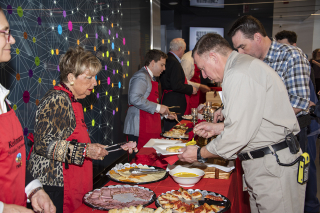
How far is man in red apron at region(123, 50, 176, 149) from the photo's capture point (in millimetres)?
3454

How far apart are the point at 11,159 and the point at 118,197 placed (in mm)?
569

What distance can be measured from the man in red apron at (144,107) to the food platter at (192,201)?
200 cm

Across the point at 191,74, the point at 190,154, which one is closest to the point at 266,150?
the point at 190,154

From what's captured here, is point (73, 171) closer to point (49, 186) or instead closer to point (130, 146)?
point (49, 186)

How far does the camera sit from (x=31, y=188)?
132 centimetres

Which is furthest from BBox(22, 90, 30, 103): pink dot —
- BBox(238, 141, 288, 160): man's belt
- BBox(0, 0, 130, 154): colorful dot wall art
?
BBox(238, 141, 288, 160): man's belt

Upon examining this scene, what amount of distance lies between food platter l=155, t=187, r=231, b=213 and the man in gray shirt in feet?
0.78

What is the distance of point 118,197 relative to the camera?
57.4 inches

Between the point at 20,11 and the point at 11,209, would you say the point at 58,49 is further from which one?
the point at 11,209

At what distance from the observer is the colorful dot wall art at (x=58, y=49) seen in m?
2.20

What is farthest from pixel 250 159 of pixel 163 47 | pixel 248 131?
pixel 163 47

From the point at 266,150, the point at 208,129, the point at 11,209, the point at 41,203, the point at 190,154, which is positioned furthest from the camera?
the point at 208,129

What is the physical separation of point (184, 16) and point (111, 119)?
541cm

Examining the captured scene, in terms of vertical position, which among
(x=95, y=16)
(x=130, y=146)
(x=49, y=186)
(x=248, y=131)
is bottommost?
(x=49, y=186)
